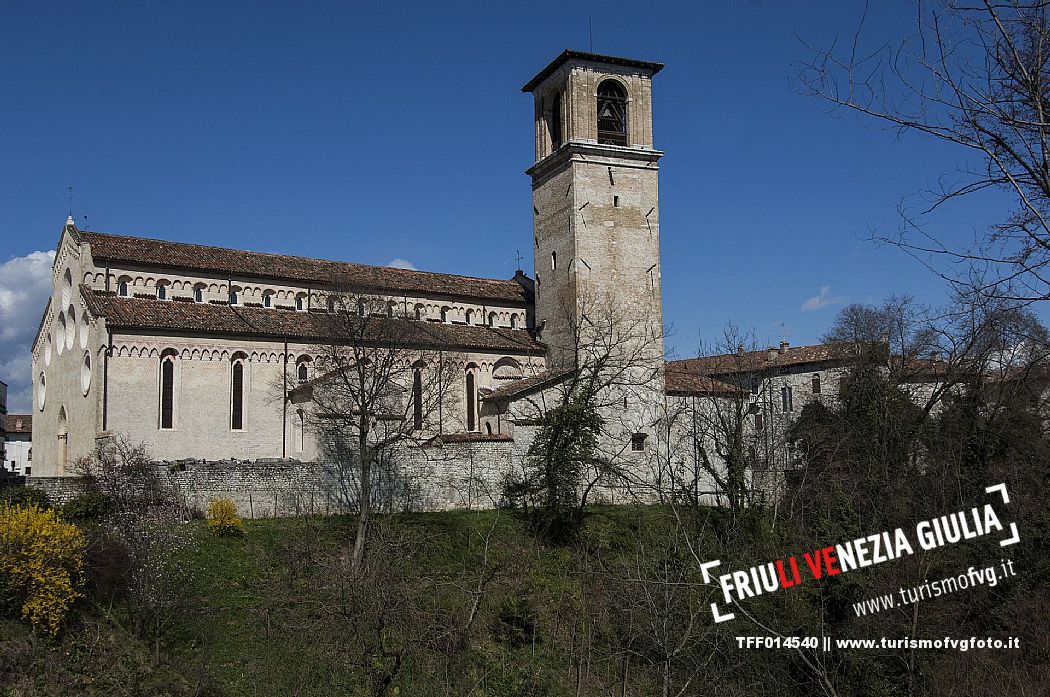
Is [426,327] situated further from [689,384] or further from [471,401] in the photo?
[689,384]

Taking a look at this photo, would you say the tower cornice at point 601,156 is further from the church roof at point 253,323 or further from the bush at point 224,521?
the bush at point 224,521

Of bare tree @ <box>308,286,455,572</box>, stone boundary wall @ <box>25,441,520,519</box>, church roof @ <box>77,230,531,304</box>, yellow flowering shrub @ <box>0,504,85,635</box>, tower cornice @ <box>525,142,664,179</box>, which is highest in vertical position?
tower cornice @ <box>525,142,664,179</box>

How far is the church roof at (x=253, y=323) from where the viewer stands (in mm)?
27266

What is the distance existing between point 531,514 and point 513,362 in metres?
8.19

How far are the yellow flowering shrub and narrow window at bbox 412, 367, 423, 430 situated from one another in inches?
493

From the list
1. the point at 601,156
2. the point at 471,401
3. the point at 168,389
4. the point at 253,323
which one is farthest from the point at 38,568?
the point at 601,156

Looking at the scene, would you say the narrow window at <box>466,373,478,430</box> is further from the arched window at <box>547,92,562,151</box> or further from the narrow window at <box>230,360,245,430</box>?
the arched window at <box>547,92,562,151</box>

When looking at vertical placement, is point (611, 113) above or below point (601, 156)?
above

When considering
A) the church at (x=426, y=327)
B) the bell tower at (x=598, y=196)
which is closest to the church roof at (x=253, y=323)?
the church at (x=426, y=327)

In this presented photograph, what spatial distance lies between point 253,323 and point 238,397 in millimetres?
2715

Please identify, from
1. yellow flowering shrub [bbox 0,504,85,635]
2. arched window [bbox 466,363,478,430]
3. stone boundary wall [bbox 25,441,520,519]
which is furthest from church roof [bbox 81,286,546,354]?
yellow flowering shrub [bbox 0,504,85,635]

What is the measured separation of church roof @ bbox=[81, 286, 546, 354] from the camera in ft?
89.5

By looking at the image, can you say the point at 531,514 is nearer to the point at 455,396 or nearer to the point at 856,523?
the point at 455,396

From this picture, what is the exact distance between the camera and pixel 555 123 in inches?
1398
